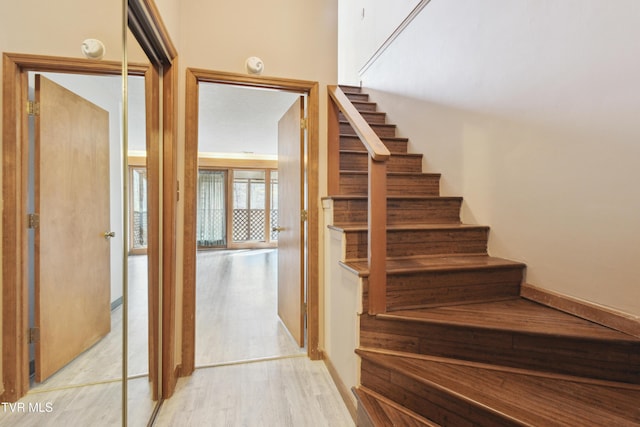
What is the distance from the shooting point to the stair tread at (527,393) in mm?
991

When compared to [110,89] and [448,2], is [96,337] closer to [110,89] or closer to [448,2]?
[110,89]

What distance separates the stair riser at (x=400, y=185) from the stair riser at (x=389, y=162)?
0.65 feet

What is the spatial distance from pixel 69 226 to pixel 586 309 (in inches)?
83.1

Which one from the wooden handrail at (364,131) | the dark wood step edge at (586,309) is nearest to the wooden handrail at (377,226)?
the wooden handrail at (364,131)

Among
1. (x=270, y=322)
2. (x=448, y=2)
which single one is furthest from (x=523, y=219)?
(x=270, y=322)

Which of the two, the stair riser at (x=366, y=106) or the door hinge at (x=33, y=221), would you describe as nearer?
the door hinge at (x=33, y=221)

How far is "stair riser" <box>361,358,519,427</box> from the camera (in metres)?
1.08

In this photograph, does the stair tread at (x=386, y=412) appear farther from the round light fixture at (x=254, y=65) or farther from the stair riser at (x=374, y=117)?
the stair riser at (x=374, y=117)

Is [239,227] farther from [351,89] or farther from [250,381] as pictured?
[250,381]

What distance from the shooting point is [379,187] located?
1.37 meters

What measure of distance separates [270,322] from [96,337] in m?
1.84

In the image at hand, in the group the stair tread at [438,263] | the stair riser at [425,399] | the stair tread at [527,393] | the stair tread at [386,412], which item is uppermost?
the stair tread at [438,263]

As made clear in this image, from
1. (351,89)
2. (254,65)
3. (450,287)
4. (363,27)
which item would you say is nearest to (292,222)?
(254,65)

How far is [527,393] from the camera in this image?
1124mm
